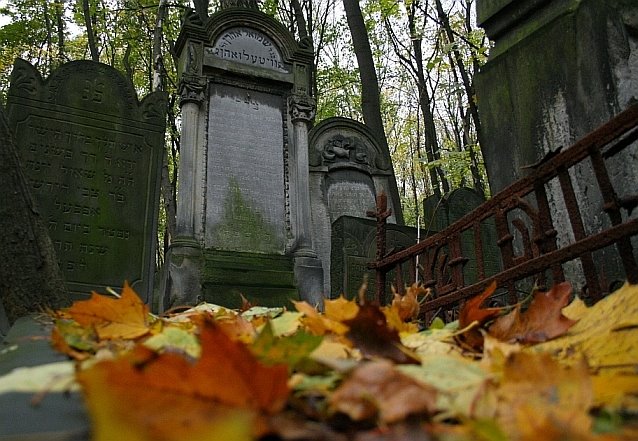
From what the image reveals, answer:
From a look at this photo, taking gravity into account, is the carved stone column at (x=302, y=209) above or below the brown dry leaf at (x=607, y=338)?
above

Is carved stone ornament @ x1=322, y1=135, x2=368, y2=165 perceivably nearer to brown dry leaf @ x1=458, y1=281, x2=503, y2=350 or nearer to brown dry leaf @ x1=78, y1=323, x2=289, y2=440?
brown dry leaf @ x1=458, y1=281, x2=503, y2=350

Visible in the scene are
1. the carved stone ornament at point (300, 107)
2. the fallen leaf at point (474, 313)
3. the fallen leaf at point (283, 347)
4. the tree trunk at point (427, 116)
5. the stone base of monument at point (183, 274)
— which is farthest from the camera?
the tree trunk at point (427, 116)

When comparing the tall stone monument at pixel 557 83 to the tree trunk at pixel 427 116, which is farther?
the tree trunk at pixel 427 116

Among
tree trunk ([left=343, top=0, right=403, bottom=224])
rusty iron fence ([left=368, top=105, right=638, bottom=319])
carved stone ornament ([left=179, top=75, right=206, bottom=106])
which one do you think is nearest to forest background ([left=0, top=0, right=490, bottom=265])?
tree trunk ([left=343, top=0, right=403, bottom=224])

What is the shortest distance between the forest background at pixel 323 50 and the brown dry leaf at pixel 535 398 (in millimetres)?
11086

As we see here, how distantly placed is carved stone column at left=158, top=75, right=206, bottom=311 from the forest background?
15.2 feet

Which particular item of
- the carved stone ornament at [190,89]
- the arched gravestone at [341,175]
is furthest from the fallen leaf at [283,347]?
the arched gravestone at [341,175]

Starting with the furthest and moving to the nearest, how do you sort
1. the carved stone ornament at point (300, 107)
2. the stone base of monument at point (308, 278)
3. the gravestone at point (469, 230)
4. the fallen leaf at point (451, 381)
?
the gravestone at point (469, 230) < the carved stone ornament at point (300, 107) < the stone base of monument at point (308, 278) < the fallen leaf at point (451, 381)

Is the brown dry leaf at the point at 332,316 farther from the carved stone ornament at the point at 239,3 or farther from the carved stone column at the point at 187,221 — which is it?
the carved stone ornament at the point at 239,3

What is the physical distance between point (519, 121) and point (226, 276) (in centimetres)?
495

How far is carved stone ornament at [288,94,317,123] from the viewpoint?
27.0 feet

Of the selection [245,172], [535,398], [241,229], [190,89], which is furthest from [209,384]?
[190,89]

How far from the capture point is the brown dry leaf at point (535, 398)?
1.82 ft

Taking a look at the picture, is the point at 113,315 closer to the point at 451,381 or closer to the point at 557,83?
the point at 451,381
